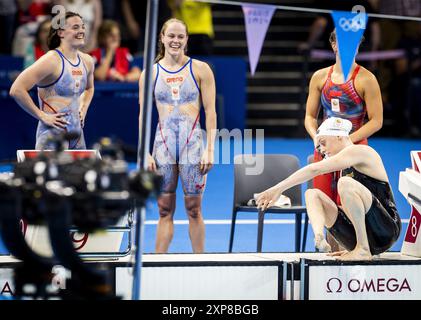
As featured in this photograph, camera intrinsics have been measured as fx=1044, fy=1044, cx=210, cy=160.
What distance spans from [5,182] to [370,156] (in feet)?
8.99

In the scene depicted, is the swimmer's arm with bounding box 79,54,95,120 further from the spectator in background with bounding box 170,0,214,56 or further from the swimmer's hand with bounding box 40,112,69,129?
the spectator in background with bounding box 170,0,214,56

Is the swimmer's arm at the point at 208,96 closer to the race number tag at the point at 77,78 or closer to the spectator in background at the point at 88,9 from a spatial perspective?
the race number tag at the point at 77,78

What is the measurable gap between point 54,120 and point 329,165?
7.28 feet

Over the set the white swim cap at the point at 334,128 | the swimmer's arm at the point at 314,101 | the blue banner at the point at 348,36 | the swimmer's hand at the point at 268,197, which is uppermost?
the blue banner at the point at 348,36

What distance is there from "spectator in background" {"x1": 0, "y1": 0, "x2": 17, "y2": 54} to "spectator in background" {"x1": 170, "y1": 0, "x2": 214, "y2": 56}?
2230 millimetres

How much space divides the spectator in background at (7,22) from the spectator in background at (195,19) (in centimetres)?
223

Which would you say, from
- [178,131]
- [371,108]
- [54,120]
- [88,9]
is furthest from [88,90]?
[88,9]

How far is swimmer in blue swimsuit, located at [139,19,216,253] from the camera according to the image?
25.1ft

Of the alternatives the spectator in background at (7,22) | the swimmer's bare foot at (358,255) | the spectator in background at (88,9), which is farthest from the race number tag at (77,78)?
the spectator in background at (7,22)

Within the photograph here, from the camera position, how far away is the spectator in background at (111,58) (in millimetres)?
11789

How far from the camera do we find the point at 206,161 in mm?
7637

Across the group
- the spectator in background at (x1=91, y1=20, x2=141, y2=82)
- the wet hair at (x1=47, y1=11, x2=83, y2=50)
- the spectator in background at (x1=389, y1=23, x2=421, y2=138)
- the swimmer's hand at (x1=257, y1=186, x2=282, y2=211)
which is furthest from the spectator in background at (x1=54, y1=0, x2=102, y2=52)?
the swimmer's hand at (x1=257, y1=186, x2=282, y2=211)
